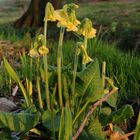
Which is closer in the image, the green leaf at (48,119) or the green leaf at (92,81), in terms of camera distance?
the green leaf at (48,119)

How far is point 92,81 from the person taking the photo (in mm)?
2416

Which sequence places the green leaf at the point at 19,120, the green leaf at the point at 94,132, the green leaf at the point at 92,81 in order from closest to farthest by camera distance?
1. the green leaf at the point at 19,120
2. the green leaf at the point at 94,132
3. the green leaf at the point at 92,81

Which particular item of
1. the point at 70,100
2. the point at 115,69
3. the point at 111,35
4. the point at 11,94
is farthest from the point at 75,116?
the point at 111,35

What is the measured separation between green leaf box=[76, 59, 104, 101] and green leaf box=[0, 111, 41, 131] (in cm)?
32

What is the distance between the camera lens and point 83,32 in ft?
7.62

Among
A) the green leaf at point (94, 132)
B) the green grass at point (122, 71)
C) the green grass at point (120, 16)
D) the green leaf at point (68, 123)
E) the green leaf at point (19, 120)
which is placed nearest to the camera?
the green leaf at point (68, 123)

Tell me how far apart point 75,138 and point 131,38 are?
14.8 feet

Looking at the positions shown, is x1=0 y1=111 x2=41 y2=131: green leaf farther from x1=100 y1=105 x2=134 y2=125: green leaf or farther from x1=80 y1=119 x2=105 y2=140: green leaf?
x1=100 y1=105 x2=134 y2=125: green leaf

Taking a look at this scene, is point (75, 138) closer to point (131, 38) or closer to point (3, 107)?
point (3, 107)

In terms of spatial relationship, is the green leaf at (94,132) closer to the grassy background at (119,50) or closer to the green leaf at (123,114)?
the green leaf at (123,114)

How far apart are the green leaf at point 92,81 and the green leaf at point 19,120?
1.05ft

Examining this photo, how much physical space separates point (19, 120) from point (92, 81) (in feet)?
1.38

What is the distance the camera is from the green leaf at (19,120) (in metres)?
2.15

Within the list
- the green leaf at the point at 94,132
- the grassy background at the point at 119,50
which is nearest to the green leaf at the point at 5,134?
the green leaf at the point at 94,132
